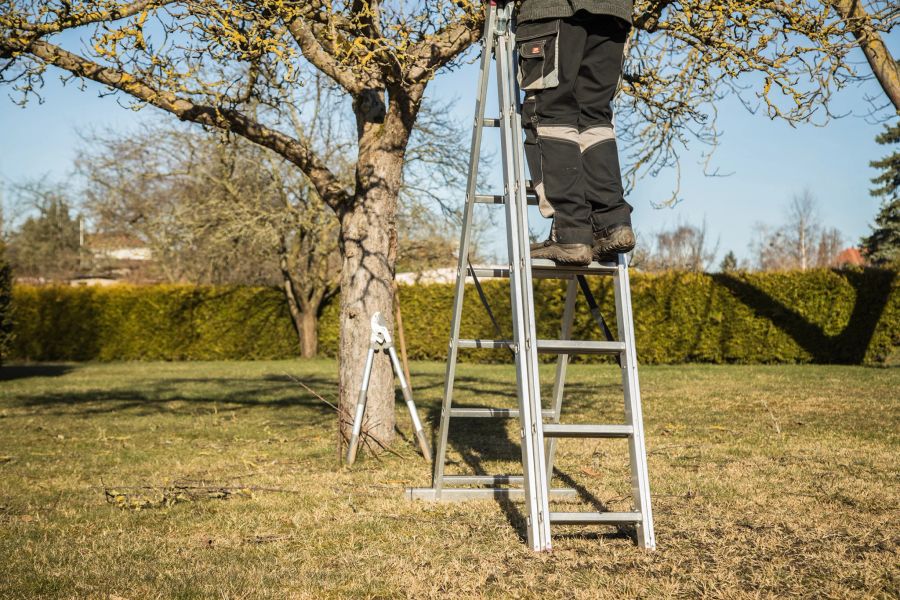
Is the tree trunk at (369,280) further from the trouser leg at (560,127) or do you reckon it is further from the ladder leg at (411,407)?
the trouser leg at (560,127)

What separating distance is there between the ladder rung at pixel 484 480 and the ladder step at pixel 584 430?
1696mm

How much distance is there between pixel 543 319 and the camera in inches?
832

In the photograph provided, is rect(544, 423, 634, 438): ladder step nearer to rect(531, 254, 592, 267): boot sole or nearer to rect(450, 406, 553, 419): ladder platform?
rect(531, 254, 592, 267): boot sole

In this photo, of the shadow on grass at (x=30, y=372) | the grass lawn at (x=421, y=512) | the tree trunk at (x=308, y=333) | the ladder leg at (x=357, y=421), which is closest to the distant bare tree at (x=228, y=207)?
the tree trunk at (x=308, y=333)

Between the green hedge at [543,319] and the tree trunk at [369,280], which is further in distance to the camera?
the green hedge at [543,319]

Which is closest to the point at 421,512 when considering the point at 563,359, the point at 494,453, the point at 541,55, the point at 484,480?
the point at 484,480

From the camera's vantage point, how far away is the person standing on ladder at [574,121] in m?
3.63

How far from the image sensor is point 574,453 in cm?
666

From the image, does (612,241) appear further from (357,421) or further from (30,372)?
(30,372)

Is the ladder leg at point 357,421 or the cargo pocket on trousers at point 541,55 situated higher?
the cargo pocket on trousers at point 541,55

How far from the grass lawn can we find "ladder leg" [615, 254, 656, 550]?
0.13m

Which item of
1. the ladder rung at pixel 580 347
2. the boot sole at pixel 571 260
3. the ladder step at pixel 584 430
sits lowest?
the ladder step at pixel 584 430

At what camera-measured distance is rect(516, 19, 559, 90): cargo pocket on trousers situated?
3604 mm

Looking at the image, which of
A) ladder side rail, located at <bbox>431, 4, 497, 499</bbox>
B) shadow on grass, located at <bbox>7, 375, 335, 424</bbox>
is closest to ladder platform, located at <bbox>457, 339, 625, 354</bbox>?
ladder side rail, located at <bbox>431, 4, 497, 499</bbox>
